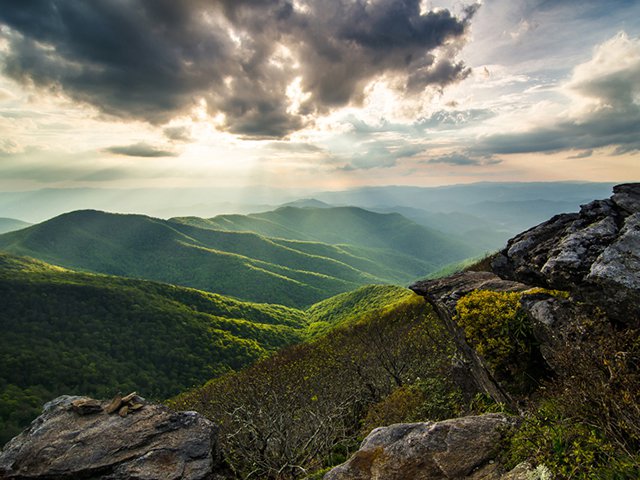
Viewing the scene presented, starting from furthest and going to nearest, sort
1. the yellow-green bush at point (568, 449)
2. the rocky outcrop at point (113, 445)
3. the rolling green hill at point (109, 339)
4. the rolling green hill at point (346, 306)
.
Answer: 1. the rolling green hill at point (346, 306)
2. the rolling green hill at point (109, 339)
3. the rocky outcrop at point (113, 445)
4. the yellow-green bush at point (568, 449)

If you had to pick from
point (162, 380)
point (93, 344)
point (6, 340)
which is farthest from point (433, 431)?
point (6, 340)

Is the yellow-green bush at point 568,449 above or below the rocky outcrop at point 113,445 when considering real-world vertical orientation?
above

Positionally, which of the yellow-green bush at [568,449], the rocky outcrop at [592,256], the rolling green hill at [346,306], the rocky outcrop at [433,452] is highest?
the rocky outcrop at [592,256]

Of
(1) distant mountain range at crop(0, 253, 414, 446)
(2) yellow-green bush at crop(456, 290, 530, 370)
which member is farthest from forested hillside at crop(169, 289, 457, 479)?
(1) distant mountain range at crop(0, 253, 414, 446)

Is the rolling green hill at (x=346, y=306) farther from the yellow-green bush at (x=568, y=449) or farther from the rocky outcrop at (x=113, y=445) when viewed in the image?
the yellow-green bush at (x=568, y=449)

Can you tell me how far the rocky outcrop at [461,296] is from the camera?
11.8 metres

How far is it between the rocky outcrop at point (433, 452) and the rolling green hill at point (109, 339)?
10542cm

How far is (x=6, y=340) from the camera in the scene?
374 ft

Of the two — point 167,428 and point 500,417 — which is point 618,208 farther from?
point 167,428

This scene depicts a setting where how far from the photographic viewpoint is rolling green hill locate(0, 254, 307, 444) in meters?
98.9

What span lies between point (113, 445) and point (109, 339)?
133387 mm

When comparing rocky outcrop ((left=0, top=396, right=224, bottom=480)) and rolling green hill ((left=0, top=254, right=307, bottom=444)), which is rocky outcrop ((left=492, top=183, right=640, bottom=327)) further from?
rolling green hill ((left=0, top=254, right=307, bottom=444))

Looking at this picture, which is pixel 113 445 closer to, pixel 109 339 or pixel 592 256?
pixel 592 256

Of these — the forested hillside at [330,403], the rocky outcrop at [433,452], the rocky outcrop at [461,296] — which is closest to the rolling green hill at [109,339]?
the forested hillside at [330,403]
